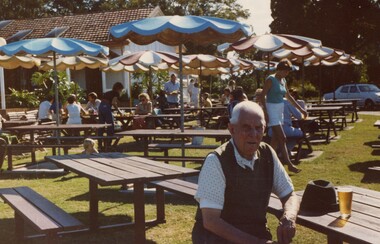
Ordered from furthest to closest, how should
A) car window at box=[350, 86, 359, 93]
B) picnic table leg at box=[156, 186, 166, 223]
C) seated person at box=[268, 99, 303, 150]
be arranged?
car window at box=[350, 86, 359, 93] < seated person at box=[268, 99, 303, 150] < picnic table leg at box=[156, 186, 166, 223]

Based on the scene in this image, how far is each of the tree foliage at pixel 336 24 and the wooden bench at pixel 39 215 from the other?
35.7 metres

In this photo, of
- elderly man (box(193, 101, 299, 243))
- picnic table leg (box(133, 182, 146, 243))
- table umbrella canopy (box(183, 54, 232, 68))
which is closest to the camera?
elderly man (box(193, 101, 299, 243))

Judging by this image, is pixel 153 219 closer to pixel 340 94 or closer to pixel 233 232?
pixel 233 232

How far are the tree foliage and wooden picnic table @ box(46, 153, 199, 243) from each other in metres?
35.2

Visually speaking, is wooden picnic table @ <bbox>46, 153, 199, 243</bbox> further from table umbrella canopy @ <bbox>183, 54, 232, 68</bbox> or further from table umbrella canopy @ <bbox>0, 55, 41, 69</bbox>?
table umbrella canopy @ <bbox>183, 54, 232, 68</bbox>

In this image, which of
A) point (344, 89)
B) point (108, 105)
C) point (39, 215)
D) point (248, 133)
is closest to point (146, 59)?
point (108, 105)

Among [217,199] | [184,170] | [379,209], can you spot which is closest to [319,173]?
[184,170]

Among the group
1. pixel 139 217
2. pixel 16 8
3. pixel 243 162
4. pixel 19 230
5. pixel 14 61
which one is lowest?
pixel 19 230

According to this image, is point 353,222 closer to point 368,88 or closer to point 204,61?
point 204,61

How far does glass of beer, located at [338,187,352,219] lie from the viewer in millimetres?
2932

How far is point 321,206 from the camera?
3.09 metres

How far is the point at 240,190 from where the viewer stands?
2.93 meters

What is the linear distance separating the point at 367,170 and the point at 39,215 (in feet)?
20.0

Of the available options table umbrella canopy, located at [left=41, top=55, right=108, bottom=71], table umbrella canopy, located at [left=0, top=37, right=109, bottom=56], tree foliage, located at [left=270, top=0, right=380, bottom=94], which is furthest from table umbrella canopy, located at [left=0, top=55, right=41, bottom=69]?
tree foliage, located at [left=270, top=0, right=380, bottom=94]
